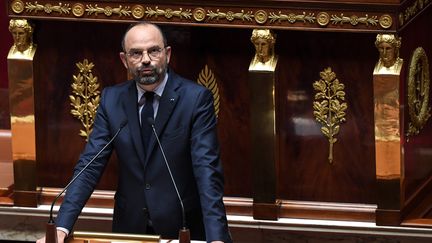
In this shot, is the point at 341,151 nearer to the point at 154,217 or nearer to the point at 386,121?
the point at 386,121

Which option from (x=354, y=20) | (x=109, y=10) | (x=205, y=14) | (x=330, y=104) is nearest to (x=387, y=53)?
(x=354, y=20)

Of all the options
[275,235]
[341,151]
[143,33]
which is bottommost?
[275,235]

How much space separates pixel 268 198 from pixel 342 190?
0.21 metres

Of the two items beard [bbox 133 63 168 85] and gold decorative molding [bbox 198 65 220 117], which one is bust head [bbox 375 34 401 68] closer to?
gold decorative molding [bbox 198 65 220 117]

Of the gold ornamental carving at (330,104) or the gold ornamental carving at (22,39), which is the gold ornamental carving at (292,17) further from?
the gold ornamental carving at (22,39)

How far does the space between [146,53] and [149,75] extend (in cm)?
5

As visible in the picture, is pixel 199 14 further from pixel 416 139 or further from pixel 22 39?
Answer: pixel 416 139

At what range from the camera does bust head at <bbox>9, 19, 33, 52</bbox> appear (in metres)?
3.63

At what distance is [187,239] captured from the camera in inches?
93.9

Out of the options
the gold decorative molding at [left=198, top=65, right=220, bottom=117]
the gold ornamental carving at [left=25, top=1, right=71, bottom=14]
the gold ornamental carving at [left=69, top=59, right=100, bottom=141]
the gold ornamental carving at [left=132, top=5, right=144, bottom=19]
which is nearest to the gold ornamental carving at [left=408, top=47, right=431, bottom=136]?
the gold decorative molding at [left=198, top=65, right=220, bottom=117]

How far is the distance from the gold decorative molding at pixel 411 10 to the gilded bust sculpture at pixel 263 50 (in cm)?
35

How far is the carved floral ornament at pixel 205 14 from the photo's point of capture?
11.3 ft

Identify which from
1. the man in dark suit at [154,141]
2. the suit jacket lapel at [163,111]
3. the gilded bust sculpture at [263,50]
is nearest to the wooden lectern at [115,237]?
the man in dark suit at [154,141]

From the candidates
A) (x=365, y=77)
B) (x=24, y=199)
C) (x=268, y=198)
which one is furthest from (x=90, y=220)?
(x=365, y=77)
